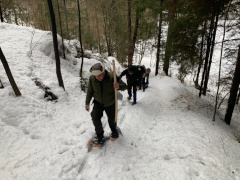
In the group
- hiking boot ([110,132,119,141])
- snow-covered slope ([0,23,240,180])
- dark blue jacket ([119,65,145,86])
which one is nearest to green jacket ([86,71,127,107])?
hiking boot ([110,132,119,141])

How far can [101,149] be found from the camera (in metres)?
3.63

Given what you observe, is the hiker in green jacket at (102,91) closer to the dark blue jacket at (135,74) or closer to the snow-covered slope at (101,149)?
the snow-covered slope at (101,149)

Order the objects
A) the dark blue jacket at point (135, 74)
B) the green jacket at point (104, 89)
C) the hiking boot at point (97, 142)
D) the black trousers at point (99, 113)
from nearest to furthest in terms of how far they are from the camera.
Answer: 1. the green jacket at point (104, 89)
2. the black trousers at point (99, 113)
3. the hiking boot at point (97, 142)
4. the dark blue jacket at point (135, 74)

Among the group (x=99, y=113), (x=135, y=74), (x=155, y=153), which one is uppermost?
(x=135, y=74)

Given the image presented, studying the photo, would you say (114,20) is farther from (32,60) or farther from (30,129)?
(30,129)

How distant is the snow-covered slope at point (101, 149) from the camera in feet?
9.33

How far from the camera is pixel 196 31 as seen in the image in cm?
725

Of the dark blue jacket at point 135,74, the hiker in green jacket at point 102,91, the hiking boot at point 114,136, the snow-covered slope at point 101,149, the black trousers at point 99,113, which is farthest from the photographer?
the dark blue jacket at point 135,74

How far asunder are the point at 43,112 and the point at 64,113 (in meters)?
0.82

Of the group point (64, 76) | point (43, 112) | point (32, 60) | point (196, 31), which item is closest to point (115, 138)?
point (43, 112)

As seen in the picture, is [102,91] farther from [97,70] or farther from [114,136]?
[114,136]

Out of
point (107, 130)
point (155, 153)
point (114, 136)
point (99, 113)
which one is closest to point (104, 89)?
point (99, 113)

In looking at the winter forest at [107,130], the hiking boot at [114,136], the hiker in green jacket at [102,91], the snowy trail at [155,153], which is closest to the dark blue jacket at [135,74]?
the winter forest at [107,130]

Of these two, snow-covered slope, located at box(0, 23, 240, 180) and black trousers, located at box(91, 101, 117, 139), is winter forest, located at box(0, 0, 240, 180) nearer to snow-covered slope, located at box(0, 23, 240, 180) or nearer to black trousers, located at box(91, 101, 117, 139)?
snow-covered slope, located at box(0, 23, 240, 180)
